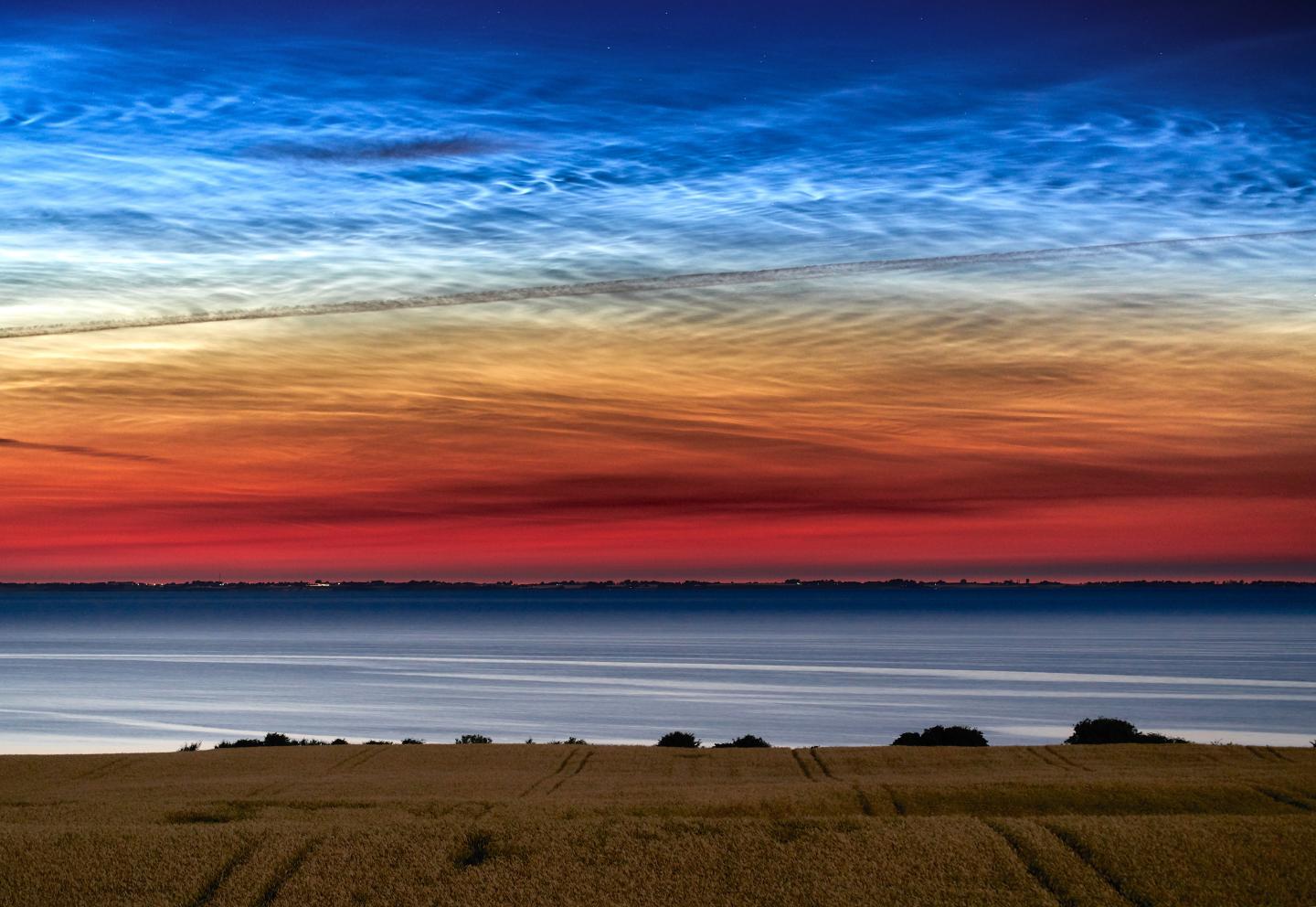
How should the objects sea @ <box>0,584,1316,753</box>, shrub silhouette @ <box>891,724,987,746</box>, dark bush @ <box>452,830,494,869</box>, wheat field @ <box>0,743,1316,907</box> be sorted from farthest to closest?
1. sea @ <box>0,584,1316,753</box>
2. shrub silhouette @ <box>891,724,987,746</box>
3. dark bush @ <box>452,830,494,869</box>
4. wheat field @ <box>0,743,1316,907</box>

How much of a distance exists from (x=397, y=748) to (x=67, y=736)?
27475 mm

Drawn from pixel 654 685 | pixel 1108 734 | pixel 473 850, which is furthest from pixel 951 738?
pixel 654 685

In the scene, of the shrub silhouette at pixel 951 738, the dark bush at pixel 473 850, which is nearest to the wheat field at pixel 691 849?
the dark bush at pixel 473 850

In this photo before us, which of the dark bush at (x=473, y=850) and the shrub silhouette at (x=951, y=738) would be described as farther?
the shrub silhouette at (x=951, y=738)

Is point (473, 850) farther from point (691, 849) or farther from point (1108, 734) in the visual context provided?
point (1108, 734)

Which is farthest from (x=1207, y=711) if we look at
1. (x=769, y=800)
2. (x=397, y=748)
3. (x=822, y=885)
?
(x=822, y=885)

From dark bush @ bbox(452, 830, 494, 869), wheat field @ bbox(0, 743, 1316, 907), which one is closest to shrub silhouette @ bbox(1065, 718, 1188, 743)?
wheat field @ bbox(0, 743, 1316, 907)

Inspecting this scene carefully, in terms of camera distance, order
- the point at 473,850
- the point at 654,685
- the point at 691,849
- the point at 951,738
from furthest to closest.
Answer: the point at 654,685 < the point at 951,738 < the point at 473,850 < the point at 691,849

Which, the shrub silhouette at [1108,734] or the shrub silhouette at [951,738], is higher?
the shrub silhouette at [1108,734]

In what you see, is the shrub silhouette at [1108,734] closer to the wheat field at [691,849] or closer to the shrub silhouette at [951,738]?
the shrub silhouette at [951,738]

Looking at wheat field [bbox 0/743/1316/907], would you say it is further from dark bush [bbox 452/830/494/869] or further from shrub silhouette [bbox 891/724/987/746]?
shrub silhouette [bbox 891/724/987/746]

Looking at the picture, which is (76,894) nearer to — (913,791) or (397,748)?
(913,791)

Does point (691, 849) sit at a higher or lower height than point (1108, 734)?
higher

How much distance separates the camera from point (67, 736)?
1817 inches
